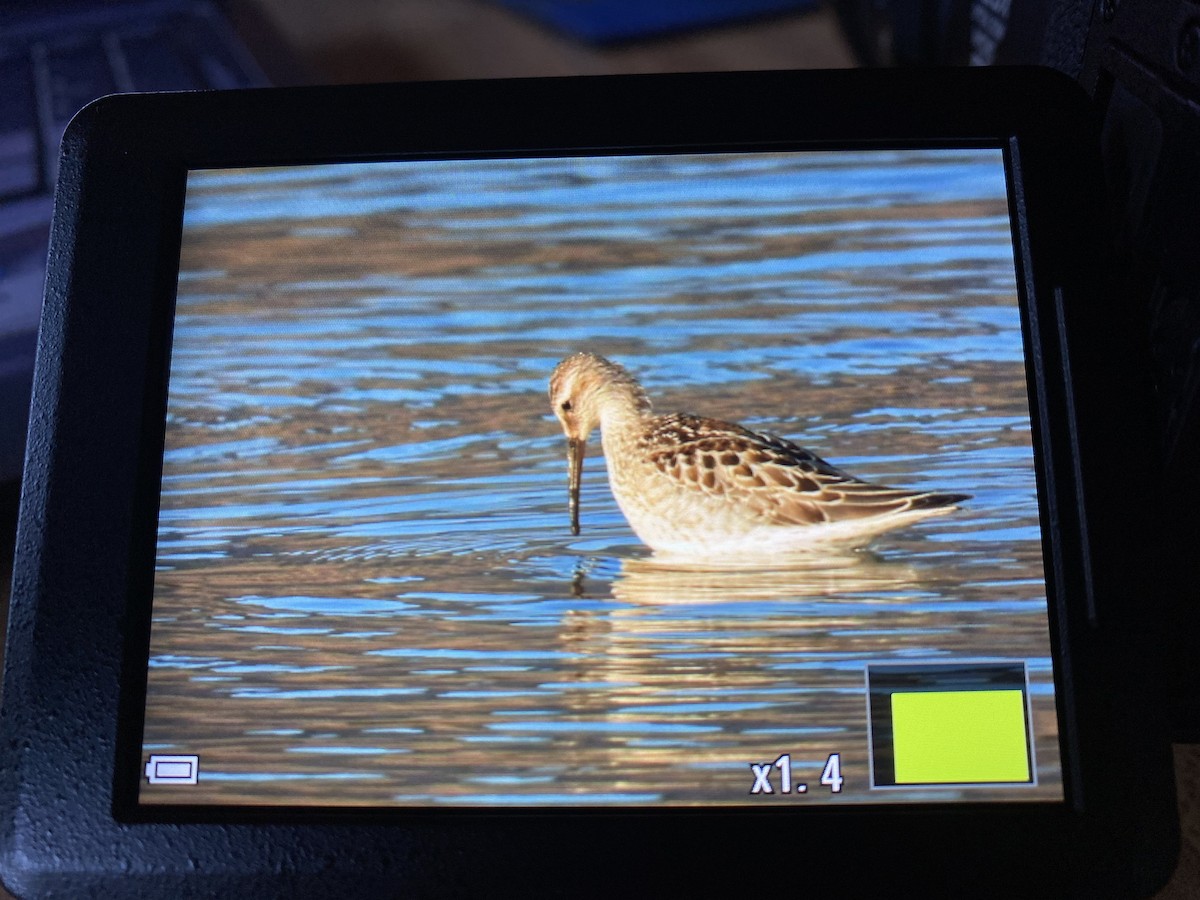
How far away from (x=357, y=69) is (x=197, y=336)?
0.98ft

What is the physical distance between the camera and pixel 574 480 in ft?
2.05

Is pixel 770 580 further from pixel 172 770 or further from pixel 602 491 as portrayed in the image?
pixel 172 770

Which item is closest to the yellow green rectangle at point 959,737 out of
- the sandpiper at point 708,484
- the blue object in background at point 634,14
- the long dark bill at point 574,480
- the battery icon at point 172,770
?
the sandpiper at point 708,484

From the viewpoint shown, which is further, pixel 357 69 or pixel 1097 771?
pixel 357 69

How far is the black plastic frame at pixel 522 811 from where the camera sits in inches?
22.2

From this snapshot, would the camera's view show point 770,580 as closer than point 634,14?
Yes

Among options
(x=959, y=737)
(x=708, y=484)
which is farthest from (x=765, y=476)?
(x=959, y=737)

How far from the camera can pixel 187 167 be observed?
0.67 meters

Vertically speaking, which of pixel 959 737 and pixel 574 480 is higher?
pixel 574 480

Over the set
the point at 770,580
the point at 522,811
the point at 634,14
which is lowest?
the point at 522,811

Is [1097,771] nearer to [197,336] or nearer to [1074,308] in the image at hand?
[1074,308]

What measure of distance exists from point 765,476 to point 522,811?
0.81 ft

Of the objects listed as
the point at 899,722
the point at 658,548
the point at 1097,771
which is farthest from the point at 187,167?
the point at 1097,771

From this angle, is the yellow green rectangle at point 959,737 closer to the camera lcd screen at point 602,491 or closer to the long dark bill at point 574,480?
the camera lcd screen at point 602,491
